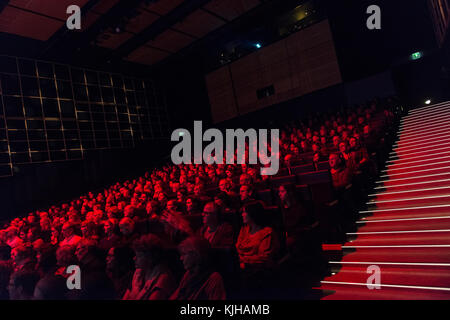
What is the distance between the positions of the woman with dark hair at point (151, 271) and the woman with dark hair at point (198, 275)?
0.43 feet

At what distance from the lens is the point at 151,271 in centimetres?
181

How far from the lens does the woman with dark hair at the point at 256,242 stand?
7.60ft

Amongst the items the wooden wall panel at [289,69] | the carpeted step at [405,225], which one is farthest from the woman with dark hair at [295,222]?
the wooden wall panel at [289,69]

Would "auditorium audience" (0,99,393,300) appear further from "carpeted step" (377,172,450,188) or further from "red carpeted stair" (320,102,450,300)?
"red carpeted stair" (320,102,450,300)

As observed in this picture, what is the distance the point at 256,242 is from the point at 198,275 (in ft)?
2.96

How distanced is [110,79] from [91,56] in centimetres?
105

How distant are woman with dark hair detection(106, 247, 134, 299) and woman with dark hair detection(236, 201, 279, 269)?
3.05 ft

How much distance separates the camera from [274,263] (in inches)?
88.0

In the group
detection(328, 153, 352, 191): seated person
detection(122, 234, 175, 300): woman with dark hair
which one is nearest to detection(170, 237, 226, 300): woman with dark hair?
detection(122, 234, 175, 300): woman with dark hair

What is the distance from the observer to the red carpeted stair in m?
2.20

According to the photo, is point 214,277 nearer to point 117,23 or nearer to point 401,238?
point 401,238

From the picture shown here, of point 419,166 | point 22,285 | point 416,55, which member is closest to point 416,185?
point 419,166

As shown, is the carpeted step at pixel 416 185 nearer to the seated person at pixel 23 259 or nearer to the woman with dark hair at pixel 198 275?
the woman with dark hair at pixel 198 275

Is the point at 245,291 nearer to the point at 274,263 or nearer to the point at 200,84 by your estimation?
the point at 274,263
